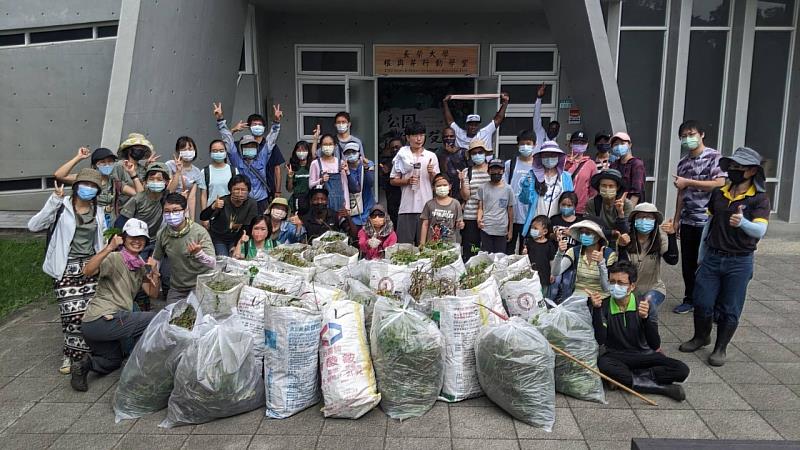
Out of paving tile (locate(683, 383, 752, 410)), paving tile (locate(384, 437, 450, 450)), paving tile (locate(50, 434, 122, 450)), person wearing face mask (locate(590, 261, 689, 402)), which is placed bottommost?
paving tile (locate(50, 434, 122, 450))

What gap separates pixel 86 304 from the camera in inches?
190

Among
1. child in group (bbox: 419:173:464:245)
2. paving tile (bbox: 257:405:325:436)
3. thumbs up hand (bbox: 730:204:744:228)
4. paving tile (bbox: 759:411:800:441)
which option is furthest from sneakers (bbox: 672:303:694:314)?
paving tile (bbox: 257:405:325:436)

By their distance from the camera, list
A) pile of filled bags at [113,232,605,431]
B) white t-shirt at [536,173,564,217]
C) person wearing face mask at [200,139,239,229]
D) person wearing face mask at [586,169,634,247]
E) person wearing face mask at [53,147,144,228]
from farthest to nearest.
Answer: person wearing face mask at [200,139,239,229] < white t-shirt at [536,173,564,217] < person wearing face mask at [53,147,144,228] < person wearing face mask at [586,169,634,247] < pile of filled bags at [113,232,605,431]

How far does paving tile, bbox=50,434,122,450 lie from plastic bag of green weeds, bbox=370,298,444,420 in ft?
5.58

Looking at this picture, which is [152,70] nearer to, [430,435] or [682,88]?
[430,435]

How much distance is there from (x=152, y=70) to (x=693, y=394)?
6.34m

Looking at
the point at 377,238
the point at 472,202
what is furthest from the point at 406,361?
the point at 472,202

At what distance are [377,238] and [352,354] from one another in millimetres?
1983

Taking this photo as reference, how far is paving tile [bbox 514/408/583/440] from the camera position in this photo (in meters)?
3.81

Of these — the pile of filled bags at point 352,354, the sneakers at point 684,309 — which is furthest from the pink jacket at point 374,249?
the sneakers at point 684,309

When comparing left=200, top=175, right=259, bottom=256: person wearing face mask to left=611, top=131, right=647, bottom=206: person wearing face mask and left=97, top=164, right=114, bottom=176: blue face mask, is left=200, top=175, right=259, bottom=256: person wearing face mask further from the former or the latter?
left=611, top=131, right=647, bottom=206: person wearing face mask

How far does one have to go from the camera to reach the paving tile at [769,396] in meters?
4.19

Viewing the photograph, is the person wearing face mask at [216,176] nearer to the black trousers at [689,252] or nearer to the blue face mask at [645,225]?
the blue face mask at [645,225]

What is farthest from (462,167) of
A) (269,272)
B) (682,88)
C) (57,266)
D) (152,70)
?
(682,88)
